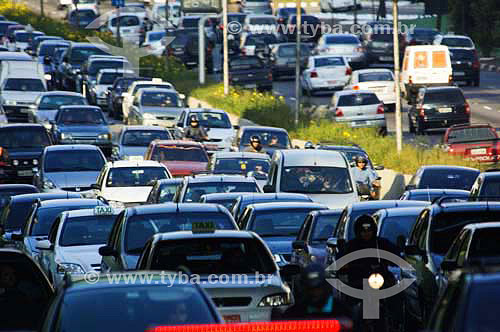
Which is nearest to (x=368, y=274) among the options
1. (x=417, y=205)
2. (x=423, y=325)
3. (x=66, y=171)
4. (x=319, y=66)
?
(x=423, y=325)

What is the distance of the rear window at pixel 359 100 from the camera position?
144ft

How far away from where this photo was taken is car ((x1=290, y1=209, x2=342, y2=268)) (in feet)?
58.4

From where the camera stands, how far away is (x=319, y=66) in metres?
54.7

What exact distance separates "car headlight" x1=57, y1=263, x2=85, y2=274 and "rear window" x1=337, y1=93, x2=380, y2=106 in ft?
86.1

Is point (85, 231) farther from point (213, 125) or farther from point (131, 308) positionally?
point (213, 125)

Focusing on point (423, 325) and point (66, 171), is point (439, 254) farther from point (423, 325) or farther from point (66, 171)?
point (66, 171)

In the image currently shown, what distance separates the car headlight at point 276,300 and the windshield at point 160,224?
2.46 metres

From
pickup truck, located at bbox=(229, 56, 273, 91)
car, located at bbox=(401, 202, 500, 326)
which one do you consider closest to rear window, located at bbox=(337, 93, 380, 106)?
pickup truck, located at bbox=(229, 56, 273, 91)

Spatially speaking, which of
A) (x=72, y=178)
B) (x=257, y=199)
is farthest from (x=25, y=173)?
(x=257, y=199)

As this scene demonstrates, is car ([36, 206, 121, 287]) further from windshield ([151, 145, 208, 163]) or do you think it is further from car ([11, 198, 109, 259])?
windshield ([151, 145, 208, 163])

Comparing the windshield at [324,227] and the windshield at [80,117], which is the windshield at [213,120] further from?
the windshield at [324,227]

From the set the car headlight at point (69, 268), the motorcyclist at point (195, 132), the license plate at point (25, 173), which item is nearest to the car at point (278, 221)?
the car headlight at point (69, 268)

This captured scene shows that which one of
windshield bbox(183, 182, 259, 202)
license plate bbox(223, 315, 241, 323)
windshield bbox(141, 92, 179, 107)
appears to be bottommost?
windshield bbox(141, 92, 179, 107)

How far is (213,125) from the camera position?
40.8 metres
